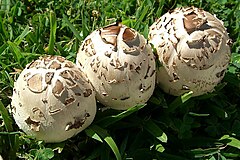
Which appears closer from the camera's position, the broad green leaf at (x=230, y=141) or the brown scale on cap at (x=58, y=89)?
the brown scale on cap at (x=58, y=89)

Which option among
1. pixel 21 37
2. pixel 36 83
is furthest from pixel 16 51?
pixel 36 83

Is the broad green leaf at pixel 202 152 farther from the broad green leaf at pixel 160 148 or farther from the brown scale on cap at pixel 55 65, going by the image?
the brown scale on cap at pixel 55 65

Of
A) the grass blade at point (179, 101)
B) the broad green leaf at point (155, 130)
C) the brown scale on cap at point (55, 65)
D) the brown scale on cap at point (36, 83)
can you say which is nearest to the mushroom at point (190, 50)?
the grass blade at point (179, 101)

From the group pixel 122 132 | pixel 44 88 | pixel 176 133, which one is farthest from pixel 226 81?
pixel 44 88

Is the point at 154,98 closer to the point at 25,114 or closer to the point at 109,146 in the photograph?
the point at 109,146

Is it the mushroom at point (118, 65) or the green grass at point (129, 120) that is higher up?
the mushroom at point (118, 65)

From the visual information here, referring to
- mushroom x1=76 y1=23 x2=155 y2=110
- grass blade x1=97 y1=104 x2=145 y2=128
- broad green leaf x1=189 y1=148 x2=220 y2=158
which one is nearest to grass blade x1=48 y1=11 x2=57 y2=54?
mushroom x1=76 y1=23 x2=155 y2=110

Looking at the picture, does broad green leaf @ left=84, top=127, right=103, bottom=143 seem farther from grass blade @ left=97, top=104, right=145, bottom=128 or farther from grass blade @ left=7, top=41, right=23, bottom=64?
grass blade @ left=7, top=41, right=23, bottom=64
